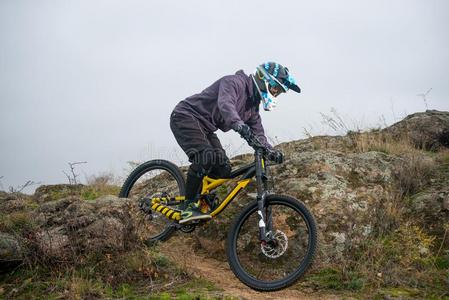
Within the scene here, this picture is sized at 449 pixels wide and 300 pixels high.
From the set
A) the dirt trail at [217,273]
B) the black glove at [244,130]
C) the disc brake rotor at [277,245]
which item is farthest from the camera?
the black glove at [244,130]

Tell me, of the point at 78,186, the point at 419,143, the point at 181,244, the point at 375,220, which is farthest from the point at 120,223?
the point at 419,143

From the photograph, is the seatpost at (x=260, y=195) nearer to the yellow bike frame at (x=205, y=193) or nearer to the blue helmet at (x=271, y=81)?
the yellow bike frame at (x=205, y=193)

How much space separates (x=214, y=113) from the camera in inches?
259

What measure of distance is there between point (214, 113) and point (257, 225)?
5.63 feet

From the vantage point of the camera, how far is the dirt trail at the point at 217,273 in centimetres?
529

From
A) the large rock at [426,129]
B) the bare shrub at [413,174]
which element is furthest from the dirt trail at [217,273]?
the large rock at [426,129]

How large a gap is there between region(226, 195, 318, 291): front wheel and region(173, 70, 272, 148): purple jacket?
1.05 metres

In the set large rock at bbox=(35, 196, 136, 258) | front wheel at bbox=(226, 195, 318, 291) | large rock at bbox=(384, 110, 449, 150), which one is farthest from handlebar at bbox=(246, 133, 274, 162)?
large rock at bbox=(384, 110, 449, 150)

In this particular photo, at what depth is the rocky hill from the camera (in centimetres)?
539

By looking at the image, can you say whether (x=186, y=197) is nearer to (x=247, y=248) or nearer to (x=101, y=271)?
(x=247, y=248)

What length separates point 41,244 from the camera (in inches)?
220

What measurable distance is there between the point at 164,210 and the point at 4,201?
10.2 ft

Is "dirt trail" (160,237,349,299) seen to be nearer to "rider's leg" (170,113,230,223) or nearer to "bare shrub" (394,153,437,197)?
"rider's leg" (170,113,230,223)

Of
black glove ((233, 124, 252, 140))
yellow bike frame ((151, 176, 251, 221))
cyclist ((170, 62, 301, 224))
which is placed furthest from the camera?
cyclist ((170, 62, 301, 224))
